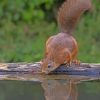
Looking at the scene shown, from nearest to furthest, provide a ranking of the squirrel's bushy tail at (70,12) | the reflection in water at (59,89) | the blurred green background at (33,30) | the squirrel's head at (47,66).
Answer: the reflection in water at (59,89), the squirrel's head at (47,66), the squirrel's bushy tail at (70,12), the blurred green background at (33,30)

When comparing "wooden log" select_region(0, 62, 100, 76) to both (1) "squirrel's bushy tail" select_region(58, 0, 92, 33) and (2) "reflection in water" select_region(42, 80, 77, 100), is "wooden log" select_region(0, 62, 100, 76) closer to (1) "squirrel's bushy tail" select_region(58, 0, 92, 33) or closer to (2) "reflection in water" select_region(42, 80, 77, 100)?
(2) "reflection in water" select_region(42, 80, 77, 100)

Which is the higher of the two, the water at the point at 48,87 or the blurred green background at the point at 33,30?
the blurred green background at the point at 33,30

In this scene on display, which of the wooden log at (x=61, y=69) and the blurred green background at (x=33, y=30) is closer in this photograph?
the wooden log at (x=61, y=69)

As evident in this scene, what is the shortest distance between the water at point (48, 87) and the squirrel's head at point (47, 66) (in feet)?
0.17

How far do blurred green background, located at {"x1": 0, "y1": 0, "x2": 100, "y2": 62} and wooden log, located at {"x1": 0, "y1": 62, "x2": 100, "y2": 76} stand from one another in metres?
1.78

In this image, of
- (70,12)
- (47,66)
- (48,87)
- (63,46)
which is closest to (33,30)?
(70,12)

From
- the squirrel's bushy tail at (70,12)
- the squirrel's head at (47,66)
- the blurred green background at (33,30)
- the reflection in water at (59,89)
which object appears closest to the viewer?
the reflection in water at (59,89)

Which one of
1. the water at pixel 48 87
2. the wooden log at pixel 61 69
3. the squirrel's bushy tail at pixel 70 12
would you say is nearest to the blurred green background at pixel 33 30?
the squirrel's bushy tail at pixel 70 12

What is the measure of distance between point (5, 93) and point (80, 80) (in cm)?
65

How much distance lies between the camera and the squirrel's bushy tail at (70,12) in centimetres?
531

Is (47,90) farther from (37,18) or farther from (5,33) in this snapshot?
(37,18)

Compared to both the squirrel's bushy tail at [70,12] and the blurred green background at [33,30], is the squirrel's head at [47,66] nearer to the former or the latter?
the squirrel's bushy tail at [70,12]

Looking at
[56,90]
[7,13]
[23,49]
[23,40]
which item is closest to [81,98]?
[56,90]

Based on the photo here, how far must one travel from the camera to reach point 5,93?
4.84 meters
